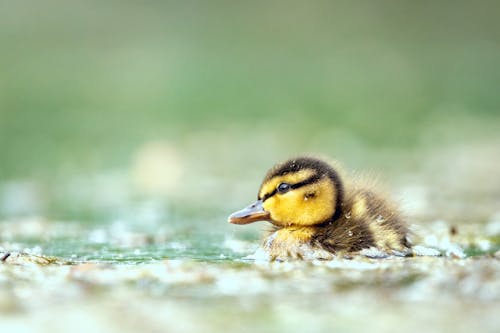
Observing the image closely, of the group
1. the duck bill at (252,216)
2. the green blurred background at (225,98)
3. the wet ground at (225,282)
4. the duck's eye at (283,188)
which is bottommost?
the wet ground at (225,282)

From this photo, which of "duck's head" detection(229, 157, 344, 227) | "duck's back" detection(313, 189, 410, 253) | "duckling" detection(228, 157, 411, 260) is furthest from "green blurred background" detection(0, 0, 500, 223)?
"duck's head" detection(229, 157, 344, 227)

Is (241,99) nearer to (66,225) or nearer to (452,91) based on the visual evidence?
(452,91)

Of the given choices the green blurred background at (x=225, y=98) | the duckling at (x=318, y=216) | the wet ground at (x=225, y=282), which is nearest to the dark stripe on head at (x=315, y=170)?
the duckling at (x=318, y=216)

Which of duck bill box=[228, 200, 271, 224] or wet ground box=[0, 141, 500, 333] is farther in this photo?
duck bill box=[228, 200, 271, 224]

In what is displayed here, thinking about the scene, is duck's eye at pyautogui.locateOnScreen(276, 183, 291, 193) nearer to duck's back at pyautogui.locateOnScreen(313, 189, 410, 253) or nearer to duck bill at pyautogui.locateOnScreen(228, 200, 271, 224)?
duck bill at pyautogui.locateOnScreen(228, 200, 271, 224)

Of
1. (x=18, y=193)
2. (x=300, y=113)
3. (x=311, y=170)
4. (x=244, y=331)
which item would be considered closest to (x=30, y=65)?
(x=300, y=113)

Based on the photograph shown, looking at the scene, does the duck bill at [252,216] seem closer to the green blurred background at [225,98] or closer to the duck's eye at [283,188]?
the duck's eye at [283,188]
